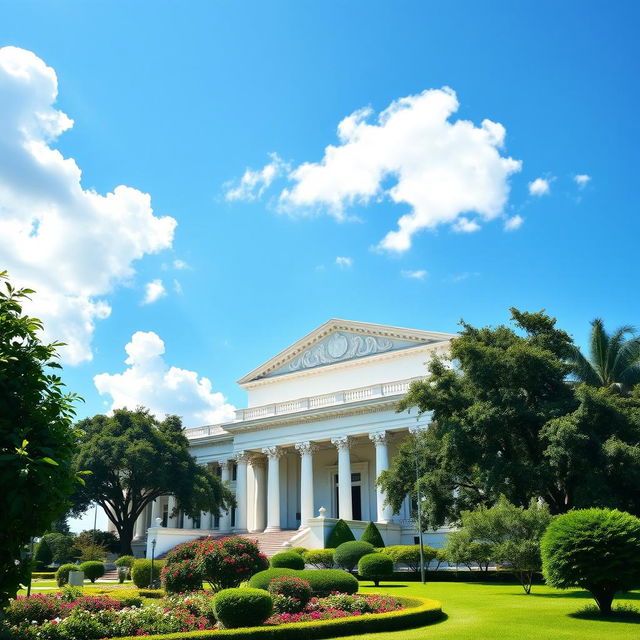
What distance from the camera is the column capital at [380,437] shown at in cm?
4525

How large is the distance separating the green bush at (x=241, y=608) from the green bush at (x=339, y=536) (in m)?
24.8

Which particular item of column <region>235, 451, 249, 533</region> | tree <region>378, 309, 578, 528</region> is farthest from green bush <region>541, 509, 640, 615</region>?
column <region>235, 451, 249, 533</region>

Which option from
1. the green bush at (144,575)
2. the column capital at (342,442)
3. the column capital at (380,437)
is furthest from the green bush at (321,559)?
the column capital at (342,442)

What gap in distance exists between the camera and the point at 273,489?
49.5 meters

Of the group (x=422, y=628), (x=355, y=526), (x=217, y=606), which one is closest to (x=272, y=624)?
(x=217, y=606)

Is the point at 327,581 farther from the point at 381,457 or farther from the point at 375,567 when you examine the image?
the point at 381,457

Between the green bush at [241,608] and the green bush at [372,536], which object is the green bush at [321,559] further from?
the green bush at [241,608]

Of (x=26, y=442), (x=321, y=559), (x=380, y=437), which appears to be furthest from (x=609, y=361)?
(x=26, y=442)

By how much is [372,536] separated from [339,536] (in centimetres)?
198

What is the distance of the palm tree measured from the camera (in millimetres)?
40375

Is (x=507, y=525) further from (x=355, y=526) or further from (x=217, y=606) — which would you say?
(x=355, y=526)

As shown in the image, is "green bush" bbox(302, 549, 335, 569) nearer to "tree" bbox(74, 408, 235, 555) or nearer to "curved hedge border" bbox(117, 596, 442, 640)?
"tree" bbox(74, 408, 235, 555)

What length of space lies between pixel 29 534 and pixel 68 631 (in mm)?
8282

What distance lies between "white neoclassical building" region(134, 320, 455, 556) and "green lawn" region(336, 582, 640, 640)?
2038 cm
